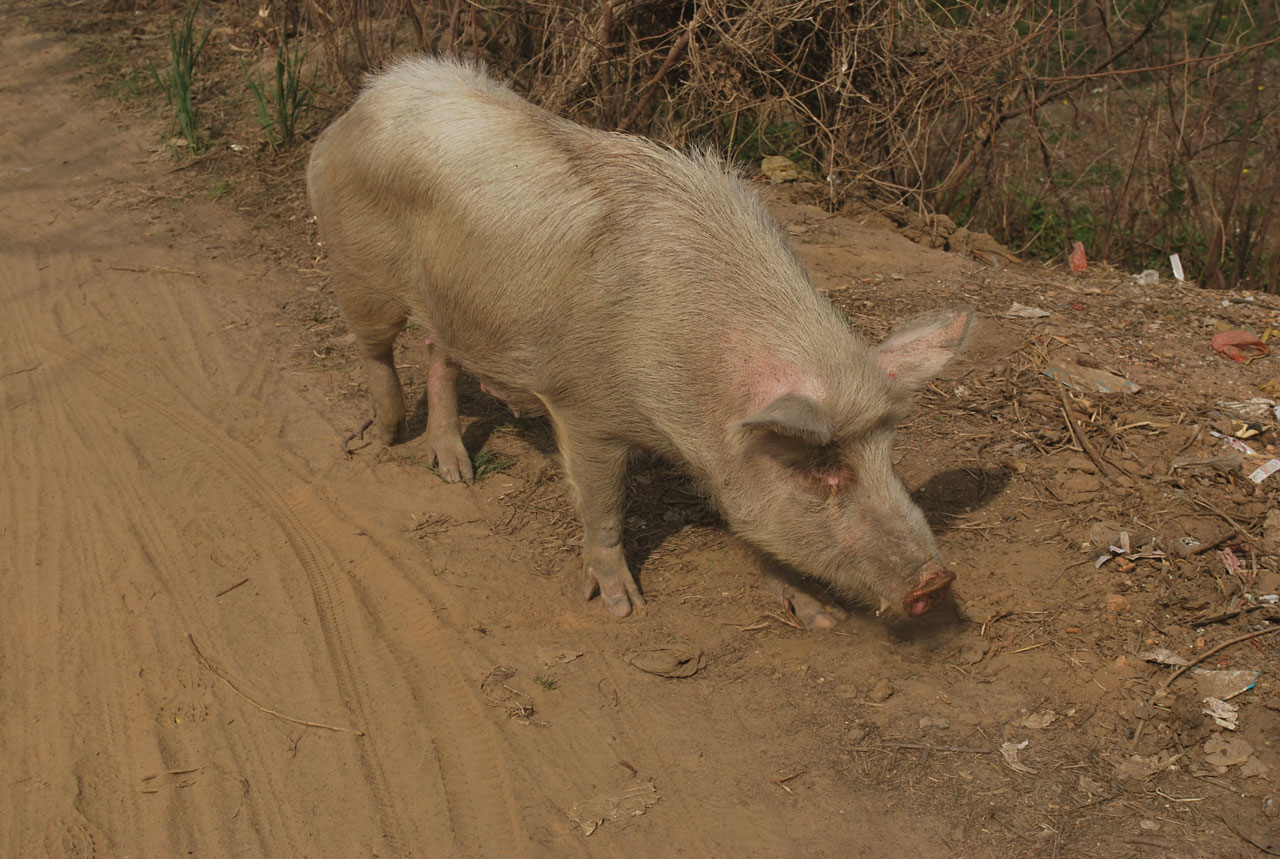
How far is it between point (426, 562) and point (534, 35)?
5.20 meters

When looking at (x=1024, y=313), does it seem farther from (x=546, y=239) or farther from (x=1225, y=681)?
(x=546, y=239)

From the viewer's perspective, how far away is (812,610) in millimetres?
4336

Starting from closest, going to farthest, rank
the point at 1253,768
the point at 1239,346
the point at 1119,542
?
the point at 1253,768 → the point at 1119,542 → the point at 1239,346

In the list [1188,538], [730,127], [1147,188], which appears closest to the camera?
[1188,538]

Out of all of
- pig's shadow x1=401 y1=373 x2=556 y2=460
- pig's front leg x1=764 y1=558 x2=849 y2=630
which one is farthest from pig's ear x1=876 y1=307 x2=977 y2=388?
pig's shadow x1=401 y1=373 x2=556 y2=460

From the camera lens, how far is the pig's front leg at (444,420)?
211 inches

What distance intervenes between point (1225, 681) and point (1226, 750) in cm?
31

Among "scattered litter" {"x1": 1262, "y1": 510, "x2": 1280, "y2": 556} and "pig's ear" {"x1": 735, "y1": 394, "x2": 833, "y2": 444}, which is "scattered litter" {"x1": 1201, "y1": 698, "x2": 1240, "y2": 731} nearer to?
"scattered litter" {"x1": 1262, "y1": 510, "x2": 1280, "y2": 556}

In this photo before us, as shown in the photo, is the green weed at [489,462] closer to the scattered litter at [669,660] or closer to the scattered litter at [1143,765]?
the scattered litter at [669,660]

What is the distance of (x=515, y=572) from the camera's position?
15.3 ft

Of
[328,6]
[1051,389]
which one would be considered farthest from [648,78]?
[1051,389]

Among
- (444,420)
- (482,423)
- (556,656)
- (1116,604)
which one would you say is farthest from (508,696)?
(1116,604)

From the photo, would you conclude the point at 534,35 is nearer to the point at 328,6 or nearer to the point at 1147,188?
the point at 328,6

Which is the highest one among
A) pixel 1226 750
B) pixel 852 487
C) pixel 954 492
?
pixel 852 487
